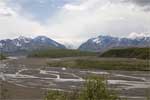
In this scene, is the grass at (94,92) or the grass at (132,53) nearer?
the grass at (94,92)

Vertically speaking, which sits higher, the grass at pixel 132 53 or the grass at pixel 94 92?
the grass at pixel 132 53

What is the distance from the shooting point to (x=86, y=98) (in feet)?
37.6

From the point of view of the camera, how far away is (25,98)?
44312 mm

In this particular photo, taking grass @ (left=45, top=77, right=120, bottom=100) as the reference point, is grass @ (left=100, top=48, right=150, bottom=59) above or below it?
above

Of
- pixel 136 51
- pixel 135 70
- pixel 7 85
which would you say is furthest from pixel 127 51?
pixel 7 85

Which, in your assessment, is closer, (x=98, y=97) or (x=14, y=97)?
(x=98, y=97)

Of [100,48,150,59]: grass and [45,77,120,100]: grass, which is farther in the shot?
[100,48,150,59]: grass

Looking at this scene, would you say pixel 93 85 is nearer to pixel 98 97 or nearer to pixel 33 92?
pixel 98 97

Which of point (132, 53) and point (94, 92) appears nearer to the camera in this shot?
point (94, 92)

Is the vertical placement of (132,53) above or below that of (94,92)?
above

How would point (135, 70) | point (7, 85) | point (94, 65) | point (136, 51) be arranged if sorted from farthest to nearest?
point (136, 51), point (94, 65), point (135, 70), point (7, 85)

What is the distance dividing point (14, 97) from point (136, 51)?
10112cm

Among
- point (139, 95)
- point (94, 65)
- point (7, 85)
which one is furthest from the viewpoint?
point (94, 65)

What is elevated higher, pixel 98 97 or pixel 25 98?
pixel 98 97
